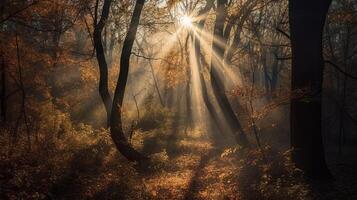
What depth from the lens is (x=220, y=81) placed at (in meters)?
17.7

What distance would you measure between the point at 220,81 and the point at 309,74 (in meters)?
7.81

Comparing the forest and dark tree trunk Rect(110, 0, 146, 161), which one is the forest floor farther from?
dark tree trunk Rect(110, 0, 146, 161)

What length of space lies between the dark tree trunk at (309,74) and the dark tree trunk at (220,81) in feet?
20.5

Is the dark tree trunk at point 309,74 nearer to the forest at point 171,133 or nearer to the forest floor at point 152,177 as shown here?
the forest at point 171,133

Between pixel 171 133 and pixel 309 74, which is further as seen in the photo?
pixel 171 133

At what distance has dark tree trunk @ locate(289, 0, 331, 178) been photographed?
32.7 ft

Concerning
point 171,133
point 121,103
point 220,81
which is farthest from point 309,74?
point 171,133

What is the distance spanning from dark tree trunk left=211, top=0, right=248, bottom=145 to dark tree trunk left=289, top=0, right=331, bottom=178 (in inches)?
246

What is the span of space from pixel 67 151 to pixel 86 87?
13.0 m

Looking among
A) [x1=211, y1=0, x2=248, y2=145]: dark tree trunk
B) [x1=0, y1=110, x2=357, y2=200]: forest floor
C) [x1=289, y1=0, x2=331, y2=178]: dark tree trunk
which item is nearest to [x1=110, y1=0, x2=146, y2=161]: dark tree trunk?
[x1=0, y1=110, x2=357, y2=200]: forest floor

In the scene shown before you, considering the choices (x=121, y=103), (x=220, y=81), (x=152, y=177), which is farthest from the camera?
(x=220, y=81)

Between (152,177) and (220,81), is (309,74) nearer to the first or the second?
(152,177)

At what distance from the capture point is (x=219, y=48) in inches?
698

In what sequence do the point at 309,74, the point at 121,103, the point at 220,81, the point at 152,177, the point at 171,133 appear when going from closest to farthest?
the point at 309,74 → the point at 152,177 → the point at 121,103 → the point at 220,81 → the point at 171,133
